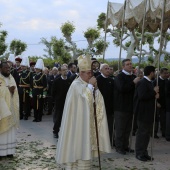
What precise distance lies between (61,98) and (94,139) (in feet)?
13.4

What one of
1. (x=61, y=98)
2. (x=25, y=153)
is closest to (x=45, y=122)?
(x=61, y=98)

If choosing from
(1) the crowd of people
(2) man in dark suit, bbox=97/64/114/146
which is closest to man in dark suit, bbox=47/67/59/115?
(1) the crowd of people

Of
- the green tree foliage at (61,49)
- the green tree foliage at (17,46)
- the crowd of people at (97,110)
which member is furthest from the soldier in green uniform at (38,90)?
the green tree foliage at (17,46)

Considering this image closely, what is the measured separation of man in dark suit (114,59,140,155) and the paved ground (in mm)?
321

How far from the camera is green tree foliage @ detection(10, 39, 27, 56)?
48275 mm

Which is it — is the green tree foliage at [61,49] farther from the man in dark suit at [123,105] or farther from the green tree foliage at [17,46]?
the man in dark suit at [123,105]

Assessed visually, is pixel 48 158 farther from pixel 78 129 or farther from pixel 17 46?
pixel 17 46

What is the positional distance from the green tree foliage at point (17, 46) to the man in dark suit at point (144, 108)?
42.4 meters

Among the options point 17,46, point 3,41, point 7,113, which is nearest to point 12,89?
point 7,113

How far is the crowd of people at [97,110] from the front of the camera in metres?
5.43

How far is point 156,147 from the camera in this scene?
865 cm

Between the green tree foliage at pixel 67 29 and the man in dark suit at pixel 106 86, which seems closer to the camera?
the man in dark suit at pixel 106 86

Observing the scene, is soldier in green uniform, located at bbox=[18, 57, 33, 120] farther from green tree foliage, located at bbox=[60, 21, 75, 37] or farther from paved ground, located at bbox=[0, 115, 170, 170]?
green tree foliage, located at bbox=[60, 21, 75, 37]

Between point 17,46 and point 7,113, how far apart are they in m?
42.7
